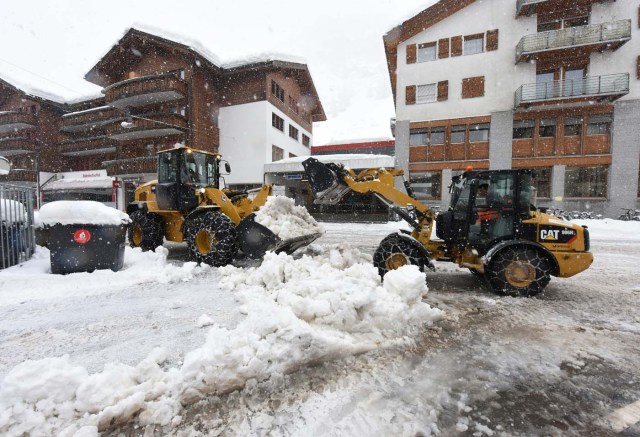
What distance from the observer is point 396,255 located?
482 centimetres

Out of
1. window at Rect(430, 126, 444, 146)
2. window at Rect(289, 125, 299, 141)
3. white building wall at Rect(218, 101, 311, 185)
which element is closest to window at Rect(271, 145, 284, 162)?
white building wall at Rect(218, 101, 311, 185)

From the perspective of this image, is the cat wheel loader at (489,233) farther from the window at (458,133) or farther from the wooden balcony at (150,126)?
the wooden balcony at (150,126)

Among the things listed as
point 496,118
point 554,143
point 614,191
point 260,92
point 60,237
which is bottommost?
point 60,237

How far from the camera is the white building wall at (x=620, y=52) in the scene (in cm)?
1728

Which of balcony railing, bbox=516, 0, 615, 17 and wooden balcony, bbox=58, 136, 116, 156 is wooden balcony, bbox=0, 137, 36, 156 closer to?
wooden balcony, bbox=58, 136, 116, 156

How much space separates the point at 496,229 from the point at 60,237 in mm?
7050

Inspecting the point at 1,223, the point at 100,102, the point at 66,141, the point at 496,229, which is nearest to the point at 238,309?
the point at 496,229

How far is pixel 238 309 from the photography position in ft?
11.6

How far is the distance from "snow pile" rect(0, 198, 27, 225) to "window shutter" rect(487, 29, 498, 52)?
24133 mm

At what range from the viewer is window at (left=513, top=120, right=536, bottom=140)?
1855cm

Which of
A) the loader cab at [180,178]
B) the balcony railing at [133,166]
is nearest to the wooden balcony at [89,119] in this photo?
the balcony railing at [133,166]

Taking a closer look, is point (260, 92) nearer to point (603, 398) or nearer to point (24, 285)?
point (24, 285)

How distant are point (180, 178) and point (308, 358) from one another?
559cm

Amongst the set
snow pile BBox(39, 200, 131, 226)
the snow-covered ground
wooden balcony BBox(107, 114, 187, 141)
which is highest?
wooden balcony BBox(107, 114, 187, 141)
